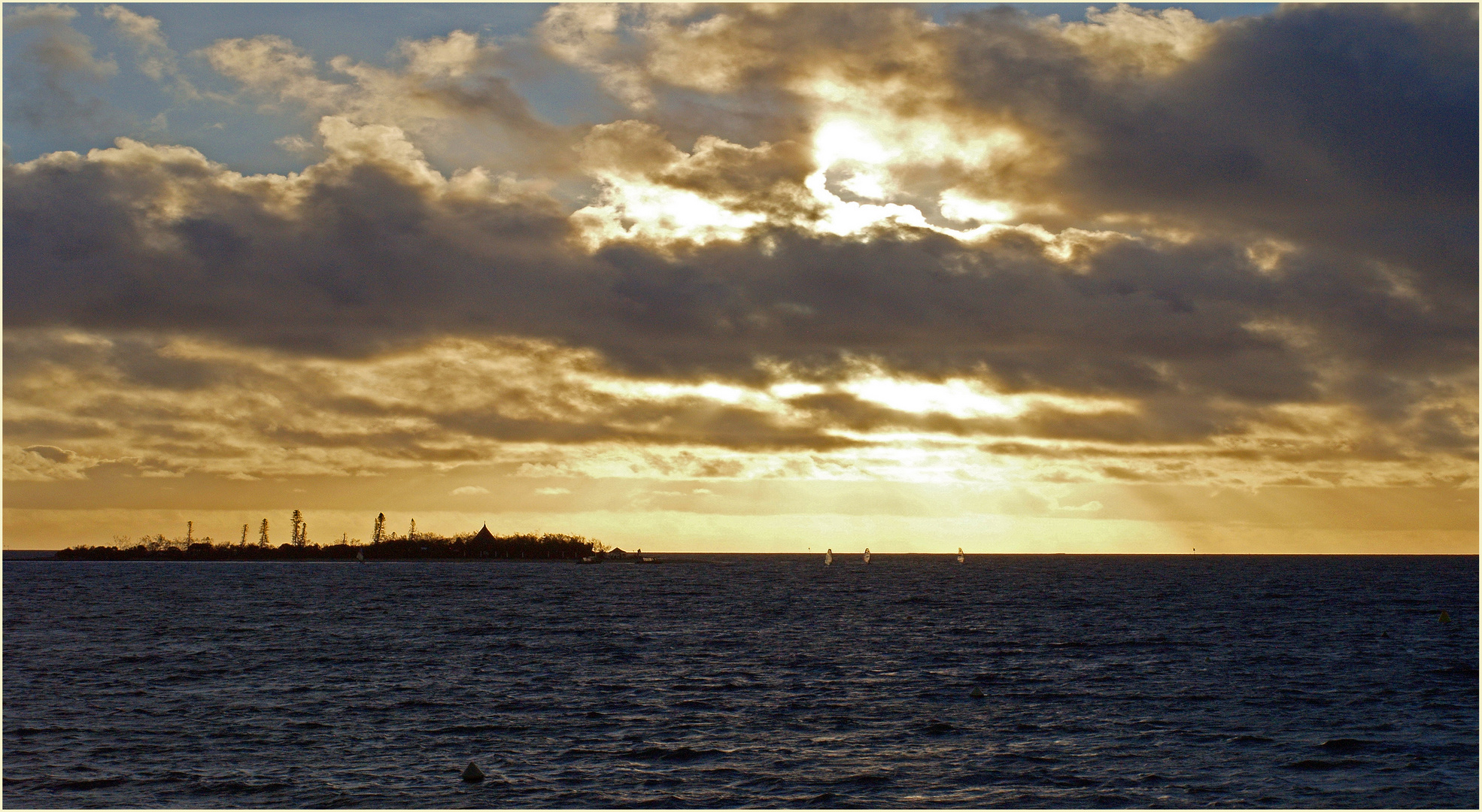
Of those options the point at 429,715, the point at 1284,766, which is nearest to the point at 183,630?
the point at 429,715

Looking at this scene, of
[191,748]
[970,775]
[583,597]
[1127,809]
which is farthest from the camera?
[583,597]

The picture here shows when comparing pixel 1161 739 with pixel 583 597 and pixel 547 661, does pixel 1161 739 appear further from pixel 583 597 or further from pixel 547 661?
pixel 583 597

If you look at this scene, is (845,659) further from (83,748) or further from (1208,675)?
(83,748)

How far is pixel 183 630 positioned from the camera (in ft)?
387

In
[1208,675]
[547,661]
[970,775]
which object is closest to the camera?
[970,775]

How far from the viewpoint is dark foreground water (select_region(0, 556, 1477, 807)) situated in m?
46.0

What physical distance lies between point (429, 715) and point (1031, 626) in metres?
79.8

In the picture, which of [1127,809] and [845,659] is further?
[845,659]

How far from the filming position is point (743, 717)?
202ft

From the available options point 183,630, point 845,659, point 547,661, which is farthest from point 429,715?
point 183,630

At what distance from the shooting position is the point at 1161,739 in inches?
2183

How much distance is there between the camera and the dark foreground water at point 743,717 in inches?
1810

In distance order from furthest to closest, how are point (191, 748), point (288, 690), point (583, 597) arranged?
point (583, 597)
point (288, 690)
point (191, 748)

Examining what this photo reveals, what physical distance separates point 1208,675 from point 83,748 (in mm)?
70317
